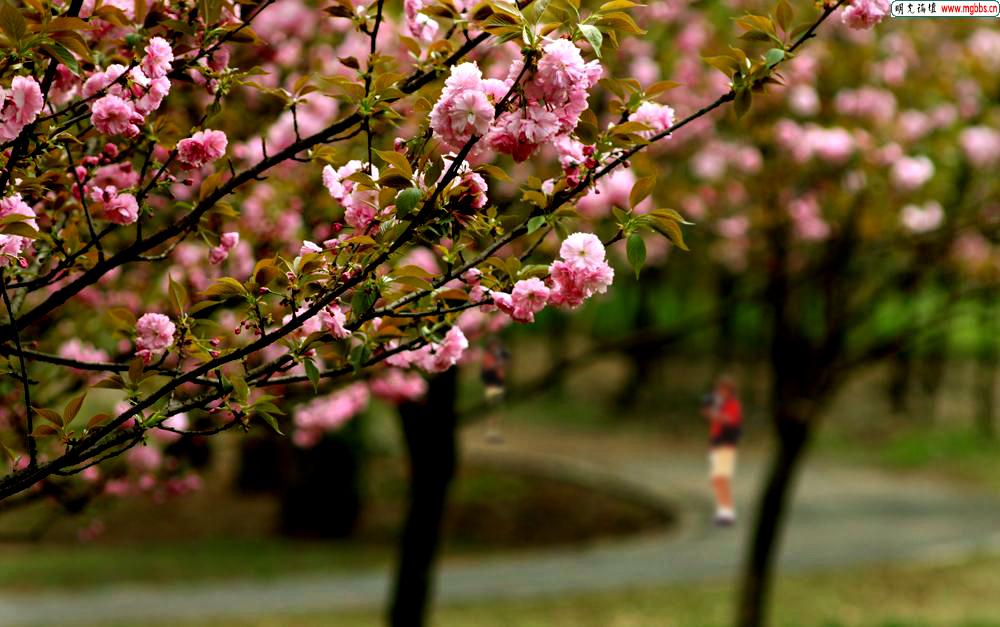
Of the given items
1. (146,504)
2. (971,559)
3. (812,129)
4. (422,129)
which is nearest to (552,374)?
(812,129)

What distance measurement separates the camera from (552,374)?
25.5 ft

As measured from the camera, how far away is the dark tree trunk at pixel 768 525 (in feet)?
32.3

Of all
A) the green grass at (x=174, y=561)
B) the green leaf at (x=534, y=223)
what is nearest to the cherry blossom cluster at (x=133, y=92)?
the green leaf at (x=534, y=223)

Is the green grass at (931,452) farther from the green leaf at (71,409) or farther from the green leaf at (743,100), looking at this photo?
the green leaf at (71,409)

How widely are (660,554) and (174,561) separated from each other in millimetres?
7103

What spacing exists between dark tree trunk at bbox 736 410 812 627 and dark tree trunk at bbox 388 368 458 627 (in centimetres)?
334

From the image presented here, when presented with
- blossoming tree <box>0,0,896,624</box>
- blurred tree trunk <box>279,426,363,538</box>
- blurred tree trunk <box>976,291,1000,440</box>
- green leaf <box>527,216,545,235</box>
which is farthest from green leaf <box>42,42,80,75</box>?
blurred tree trunk <box>976,291,1000,440</box>

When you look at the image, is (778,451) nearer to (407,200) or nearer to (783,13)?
(783,13)

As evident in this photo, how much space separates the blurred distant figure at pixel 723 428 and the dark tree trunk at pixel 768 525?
583 centimetres

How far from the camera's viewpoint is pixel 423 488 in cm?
766

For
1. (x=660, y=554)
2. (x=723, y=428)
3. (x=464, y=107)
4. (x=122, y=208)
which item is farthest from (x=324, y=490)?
(x=464, y=107)

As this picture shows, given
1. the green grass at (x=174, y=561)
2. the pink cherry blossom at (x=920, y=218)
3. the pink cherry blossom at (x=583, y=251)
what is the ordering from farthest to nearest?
the green grass at (x=174, y=561) < the pink cherry blossom at (x=920, y=218) < the pink cherry blossom at (x=583, y=251)

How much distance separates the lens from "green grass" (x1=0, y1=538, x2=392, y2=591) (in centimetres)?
1548

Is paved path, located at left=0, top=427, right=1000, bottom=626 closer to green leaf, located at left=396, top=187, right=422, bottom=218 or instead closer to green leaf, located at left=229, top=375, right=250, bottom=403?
green leaf, located at left=229, top=375, right=250, bottom=403
